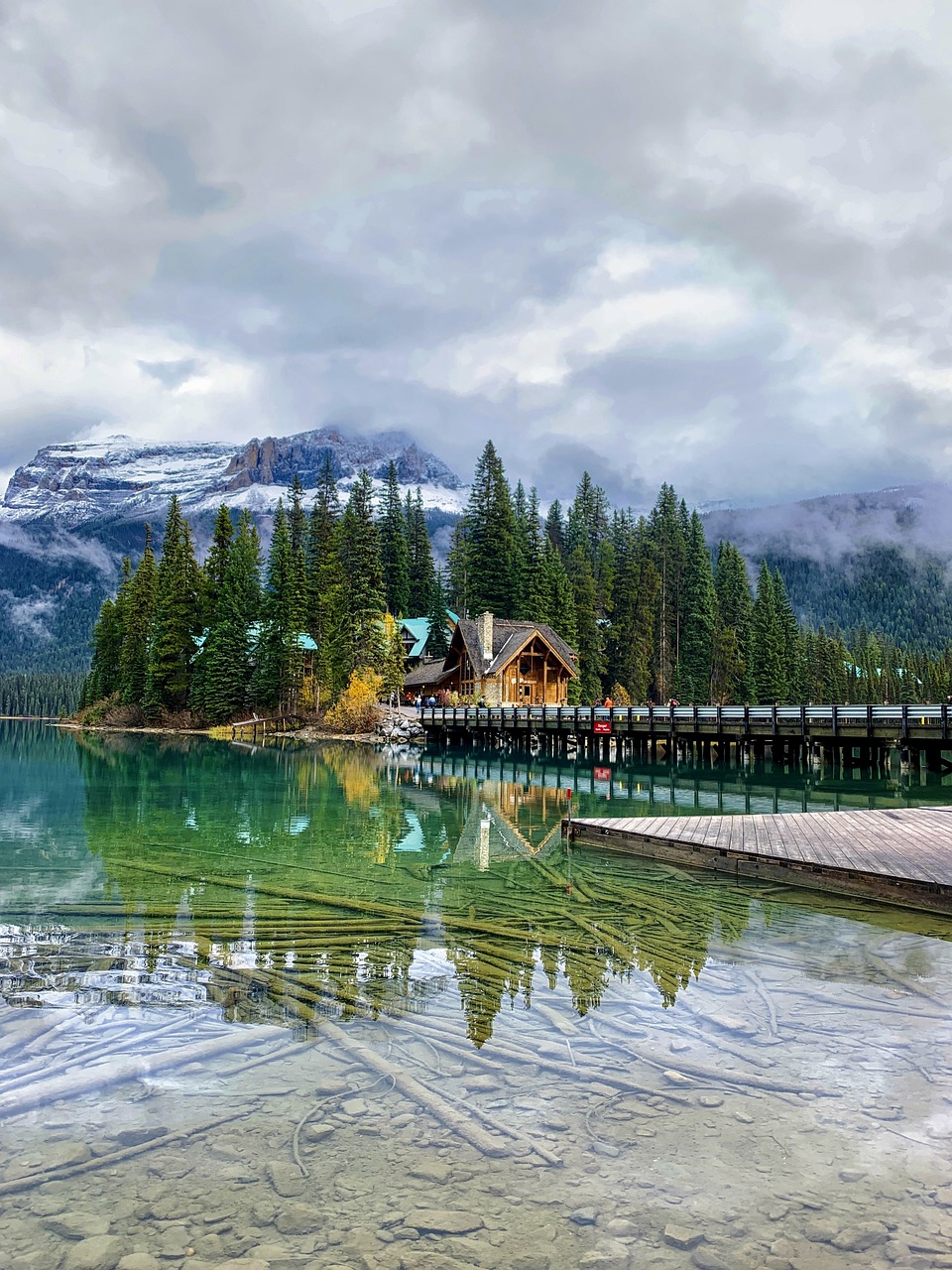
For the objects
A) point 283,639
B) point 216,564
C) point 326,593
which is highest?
point 216,564

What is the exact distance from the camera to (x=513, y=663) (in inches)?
2525

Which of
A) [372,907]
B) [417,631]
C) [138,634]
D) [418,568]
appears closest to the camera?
[372,907]

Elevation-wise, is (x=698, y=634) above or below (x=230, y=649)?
above

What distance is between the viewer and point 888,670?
14238 centimetres

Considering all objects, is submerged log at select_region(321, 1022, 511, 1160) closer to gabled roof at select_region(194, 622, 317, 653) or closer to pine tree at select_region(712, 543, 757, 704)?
gabled roof at select_region(194, 622, 317, 653)

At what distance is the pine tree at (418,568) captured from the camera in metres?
87.2

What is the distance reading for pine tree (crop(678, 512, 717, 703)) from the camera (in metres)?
79.7

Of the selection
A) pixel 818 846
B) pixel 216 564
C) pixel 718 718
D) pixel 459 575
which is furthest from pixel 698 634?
pixel 818 846

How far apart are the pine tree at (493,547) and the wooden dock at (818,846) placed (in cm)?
5975

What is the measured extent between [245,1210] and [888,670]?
15450cm

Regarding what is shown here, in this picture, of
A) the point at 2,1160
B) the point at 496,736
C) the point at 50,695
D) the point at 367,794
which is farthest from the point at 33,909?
the point at 50,695

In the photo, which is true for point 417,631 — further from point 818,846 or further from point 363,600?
point 818,846

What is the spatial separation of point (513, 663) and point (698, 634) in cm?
2492

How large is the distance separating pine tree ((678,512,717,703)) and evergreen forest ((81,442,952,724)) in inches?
6.4
